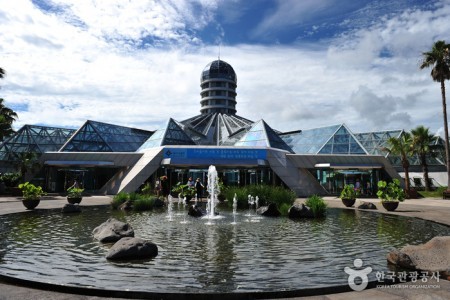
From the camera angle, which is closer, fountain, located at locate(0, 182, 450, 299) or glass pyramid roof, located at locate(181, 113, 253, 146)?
fountain, located at locate(0, 182, 450, 299)

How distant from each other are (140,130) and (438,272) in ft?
172

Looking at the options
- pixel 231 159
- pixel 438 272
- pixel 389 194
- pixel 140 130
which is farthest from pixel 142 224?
pixel 140 130

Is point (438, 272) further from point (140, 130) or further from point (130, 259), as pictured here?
point (140, 130)

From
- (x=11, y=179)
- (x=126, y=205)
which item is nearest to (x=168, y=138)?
(x=11, y=179)

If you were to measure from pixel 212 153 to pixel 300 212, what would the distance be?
2128 cm

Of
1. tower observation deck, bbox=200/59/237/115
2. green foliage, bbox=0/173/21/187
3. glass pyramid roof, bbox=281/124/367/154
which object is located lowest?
green foliage, bbox=0/173/21/187

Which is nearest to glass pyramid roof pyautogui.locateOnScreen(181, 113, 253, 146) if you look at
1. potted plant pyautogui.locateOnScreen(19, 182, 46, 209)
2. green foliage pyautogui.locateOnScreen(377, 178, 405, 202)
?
green foliage pyautogui.locateOnScreen(377, 178, 405, 202)

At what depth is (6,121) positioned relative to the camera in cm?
3506

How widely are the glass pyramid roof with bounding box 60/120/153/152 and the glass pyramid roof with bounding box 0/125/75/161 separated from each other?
819 cm

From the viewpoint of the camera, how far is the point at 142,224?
45.0ft

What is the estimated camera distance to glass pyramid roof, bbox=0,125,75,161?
151 feet

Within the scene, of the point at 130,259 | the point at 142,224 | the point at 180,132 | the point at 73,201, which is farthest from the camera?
the point at 180,132

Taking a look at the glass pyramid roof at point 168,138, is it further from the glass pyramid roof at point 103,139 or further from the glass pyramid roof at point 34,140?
the glass pyramid roof at point 34,140

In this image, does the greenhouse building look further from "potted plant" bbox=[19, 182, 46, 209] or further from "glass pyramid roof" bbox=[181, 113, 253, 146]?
"potted plant" bbox=[19, 182, 46, 209]
